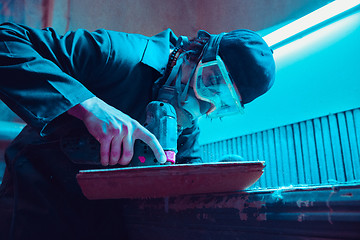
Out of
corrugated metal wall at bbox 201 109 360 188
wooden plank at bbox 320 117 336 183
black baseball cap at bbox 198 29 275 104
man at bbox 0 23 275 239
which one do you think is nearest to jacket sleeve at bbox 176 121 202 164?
man at bbox 0 23 275 239

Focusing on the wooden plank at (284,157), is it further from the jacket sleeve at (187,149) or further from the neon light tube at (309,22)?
the jacket sleeve at (187,149)

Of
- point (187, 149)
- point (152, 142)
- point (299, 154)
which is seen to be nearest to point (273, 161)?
point (299, 154)

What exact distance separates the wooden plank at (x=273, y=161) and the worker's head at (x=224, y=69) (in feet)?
3.27

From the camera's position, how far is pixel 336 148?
76.9 inches

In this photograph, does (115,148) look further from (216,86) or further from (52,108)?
(216,86)

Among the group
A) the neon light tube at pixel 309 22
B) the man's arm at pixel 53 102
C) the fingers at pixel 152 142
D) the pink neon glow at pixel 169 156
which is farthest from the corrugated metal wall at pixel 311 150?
the man's arm at pixel 53 102

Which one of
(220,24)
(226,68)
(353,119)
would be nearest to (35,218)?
(226,68)

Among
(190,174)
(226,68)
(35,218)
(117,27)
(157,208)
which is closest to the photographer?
(190,174)

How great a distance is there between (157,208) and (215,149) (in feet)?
6.79

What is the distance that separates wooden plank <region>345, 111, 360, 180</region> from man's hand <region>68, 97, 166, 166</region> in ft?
4.58

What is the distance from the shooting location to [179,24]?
307cm

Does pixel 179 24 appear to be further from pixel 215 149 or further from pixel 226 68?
pixel 226 68

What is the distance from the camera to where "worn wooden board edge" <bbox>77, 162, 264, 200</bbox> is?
67 cm

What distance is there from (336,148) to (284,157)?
1.21ft
